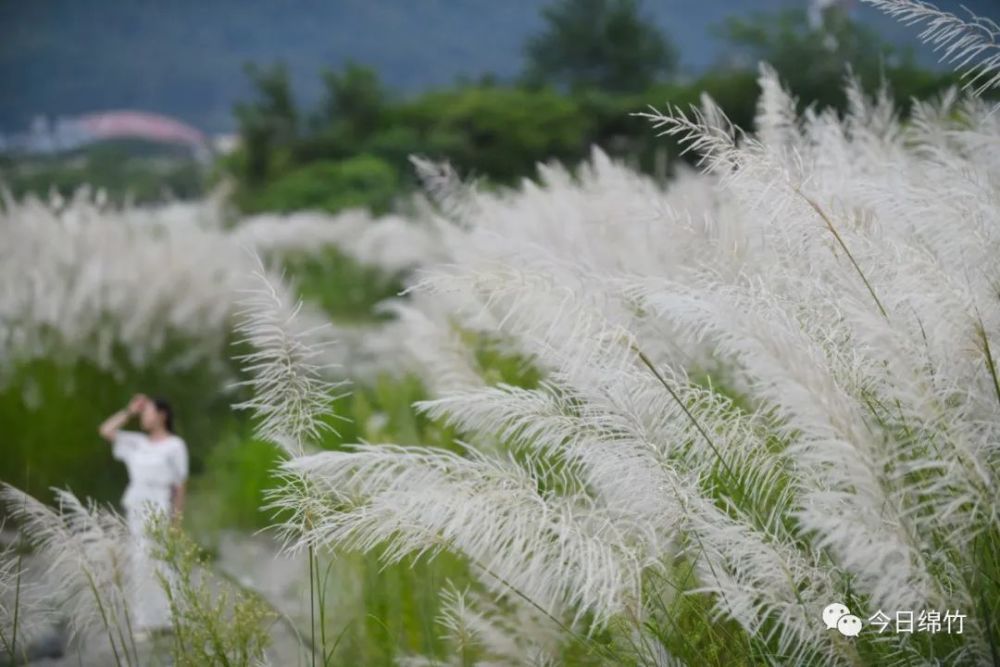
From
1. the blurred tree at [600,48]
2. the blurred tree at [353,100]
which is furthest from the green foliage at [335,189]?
the blurred tree at [600,48]

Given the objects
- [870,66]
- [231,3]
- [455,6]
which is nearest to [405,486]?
[870,66]

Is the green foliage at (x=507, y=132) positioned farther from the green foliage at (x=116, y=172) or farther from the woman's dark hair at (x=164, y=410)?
the woman's dark hair at (x=164, y=410)

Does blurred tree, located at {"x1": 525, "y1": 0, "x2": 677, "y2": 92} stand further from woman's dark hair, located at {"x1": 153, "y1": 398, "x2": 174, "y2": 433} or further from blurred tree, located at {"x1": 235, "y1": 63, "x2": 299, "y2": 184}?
woman's dark hair, located at {"x1": 153, "y1": 398, "x2": 174, "y2": 433}

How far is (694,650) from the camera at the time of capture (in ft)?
5.66

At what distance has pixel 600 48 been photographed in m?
39.1

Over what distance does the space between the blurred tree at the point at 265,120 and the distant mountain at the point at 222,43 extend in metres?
25.0

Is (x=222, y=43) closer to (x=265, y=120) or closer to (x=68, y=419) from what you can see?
(x=265, y=120)

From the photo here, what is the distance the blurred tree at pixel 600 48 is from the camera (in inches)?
1522

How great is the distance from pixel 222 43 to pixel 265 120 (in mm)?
63335

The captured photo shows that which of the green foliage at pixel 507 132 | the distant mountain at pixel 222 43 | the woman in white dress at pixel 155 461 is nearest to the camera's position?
the woman in white dress at pixel 155 461

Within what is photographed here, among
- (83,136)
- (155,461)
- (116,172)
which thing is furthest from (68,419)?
(83,136)

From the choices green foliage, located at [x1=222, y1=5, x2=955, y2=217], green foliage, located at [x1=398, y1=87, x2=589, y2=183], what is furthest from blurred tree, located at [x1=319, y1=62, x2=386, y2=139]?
green foliage, located at [x1=398, y1=87, x2=589, y2=183]

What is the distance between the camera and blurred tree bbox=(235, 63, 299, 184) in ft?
94.4

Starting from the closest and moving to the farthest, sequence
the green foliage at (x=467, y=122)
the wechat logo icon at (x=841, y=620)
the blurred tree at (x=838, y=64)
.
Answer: the wechat logo icon at (x=841, y=620), the blurred tree at (x=838, y=64), the green foliage at (x=467, y=122)
